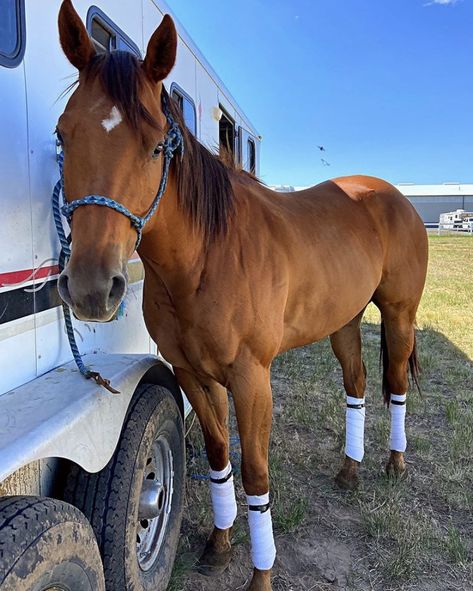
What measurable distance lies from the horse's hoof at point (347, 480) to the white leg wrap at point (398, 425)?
325mm

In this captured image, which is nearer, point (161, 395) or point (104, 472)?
point (104, 472)

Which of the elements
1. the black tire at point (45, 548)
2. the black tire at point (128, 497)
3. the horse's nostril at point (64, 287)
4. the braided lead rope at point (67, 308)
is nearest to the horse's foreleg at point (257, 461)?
the black tire at point (128, 497)

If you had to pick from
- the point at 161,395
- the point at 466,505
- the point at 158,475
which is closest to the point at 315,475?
the point at 466,505

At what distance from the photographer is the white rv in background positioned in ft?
3.84

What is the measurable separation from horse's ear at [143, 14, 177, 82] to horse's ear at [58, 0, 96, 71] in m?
0.17

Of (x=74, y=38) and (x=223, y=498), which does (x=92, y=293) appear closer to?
(x=74, y=38)

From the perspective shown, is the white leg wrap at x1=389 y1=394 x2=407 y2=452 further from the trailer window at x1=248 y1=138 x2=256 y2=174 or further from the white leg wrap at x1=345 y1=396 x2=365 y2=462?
the trailer window at x1=248 y1=138 x2=256 y2=174

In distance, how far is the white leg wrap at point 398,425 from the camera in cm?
302

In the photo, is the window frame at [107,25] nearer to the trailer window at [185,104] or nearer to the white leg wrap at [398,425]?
the trailer window at [185,104]

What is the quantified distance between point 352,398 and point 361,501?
0.62 meters

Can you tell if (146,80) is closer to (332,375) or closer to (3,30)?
(3,30)

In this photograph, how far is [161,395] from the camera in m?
2.04

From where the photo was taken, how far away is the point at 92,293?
3.81 feet

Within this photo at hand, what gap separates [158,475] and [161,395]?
406 millimetres
